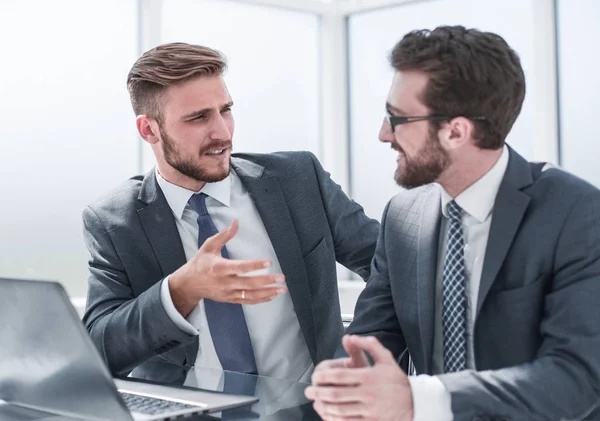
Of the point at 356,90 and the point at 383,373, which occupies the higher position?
the point at 356,90

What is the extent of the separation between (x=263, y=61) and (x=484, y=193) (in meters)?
4.30

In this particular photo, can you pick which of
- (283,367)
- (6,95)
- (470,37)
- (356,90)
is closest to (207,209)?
(283,367)

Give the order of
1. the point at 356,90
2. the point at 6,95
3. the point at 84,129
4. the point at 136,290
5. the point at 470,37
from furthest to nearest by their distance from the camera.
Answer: the point at 356,90, the point at 84,129, the point at 6,95, the point at 136,290, the point at 470,37

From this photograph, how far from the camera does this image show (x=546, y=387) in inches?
56.0

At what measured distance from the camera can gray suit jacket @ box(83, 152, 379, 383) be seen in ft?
7.16

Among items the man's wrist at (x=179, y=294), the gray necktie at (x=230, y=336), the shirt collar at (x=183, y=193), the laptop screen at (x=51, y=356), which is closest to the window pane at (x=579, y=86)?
the shirt collar at (x=183, y=193)

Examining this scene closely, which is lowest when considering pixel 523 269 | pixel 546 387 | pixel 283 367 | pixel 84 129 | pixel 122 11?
pixel 283 367

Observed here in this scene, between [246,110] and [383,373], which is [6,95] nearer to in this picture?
[246,110]

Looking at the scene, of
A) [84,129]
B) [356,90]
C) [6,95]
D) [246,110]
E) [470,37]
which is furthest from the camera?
[356,90]

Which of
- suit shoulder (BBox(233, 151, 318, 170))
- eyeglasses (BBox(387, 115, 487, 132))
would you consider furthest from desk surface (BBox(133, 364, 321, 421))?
suit shoulder (BBox(233, 151, 318, 170))

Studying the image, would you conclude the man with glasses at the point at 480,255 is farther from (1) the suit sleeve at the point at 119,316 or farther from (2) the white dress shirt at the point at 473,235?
(1) the suit sleeve at the point at 119,316

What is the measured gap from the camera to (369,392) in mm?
1329

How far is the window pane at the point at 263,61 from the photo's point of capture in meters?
5.44

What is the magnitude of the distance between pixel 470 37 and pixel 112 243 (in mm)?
1222
